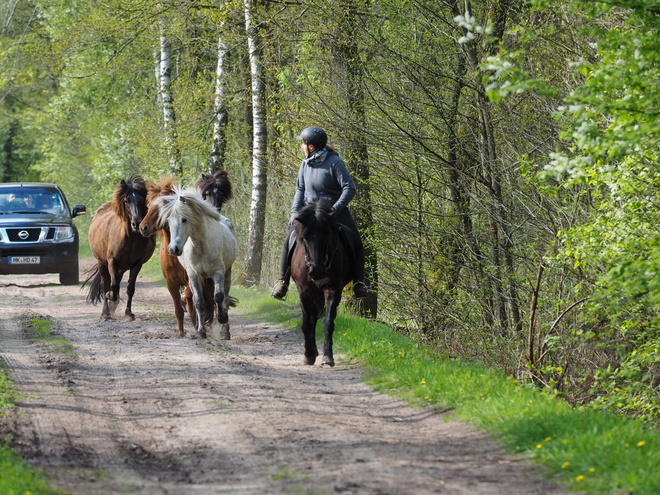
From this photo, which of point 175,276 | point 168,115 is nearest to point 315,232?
point 175,276

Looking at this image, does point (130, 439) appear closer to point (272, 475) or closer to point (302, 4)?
point (272, 475)

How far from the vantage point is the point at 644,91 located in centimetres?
728

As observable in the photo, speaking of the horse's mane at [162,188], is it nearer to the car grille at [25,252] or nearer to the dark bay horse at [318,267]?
the dark bay horse at [318,267]

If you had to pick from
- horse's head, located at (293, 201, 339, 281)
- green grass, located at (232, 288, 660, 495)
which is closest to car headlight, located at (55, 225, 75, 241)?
green grass, located at (232, 288, 660, 495)

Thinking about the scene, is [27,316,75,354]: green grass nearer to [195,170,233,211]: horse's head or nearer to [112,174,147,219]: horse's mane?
[112,174,147,219]: horse's mane

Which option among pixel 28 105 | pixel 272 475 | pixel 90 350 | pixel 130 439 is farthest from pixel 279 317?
pixel 28 105

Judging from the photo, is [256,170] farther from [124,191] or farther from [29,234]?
[29,234]

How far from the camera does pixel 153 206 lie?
490 inches

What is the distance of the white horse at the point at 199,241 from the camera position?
12094 mm

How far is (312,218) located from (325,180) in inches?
28.1

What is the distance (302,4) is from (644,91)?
7.86m

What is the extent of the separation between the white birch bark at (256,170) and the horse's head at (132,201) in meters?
3.23

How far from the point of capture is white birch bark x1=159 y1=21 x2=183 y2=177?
859 inches

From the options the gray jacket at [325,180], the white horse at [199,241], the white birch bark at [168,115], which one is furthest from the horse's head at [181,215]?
the white birch bark at [168,115]
